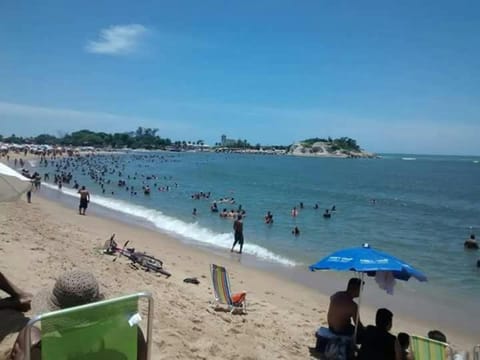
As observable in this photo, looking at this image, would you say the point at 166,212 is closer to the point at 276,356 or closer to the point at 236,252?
the point at 236,252

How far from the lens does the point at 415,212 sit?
37.0 meters

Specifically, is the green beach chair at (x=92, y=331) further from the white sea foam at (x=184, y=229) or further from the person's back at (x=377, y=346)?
the white sea foam at (x=184, y=229)

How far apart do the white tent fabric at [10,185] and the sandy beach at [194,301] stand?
1470mm

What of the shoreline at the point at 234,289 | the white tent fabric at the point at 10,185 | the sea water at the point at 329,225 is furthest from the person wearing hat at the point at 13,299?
the sea water at the point at 329,225

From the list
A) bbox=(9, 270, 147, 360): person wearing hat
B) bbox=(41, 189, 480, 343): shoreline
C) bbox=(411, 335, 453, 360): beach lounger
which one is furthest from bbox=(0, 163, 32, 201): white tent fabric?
bbox=(41, 189, 480, 343): shoreline

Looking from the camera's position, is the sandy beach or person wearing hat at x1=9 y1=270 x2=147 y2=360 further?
the sandy beach

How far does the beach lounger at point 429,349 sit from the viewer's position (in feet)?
18.2

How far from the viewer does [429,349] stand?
18.4ft

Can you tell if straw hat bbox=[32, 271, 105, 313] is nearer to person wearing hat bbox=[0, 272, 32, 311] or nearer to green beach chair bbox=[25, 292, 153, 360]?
green beach chair bbox=[25, 292, 153, 360]

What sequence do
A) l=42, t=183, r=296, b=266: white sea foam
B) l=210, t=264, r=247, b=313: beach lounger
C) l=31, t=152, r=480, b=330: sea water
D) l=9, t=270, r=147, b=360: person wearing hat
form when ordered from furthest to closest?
l=42, t=183, r=296, b=266: white sea foam < l=31, t=152, r=480, b=330: sea water < l=210, t=264, r=247, b=313: beach lounger < l=9, t=270, r=147, b=360: person wearing hat

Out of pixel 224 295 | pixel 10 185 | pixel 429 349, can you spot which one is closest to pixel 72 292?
pixel 10 185

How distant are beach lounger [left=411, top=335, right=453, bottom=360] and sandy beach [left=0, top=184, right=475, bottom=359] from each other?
1837 mm

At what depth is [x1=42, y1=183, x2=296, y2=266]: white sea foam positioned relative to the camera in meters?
18.3

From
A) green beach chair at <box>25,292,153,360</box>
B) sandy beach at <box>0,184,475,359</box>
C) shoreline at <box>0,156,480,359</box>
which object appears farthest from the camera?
shoreline at <box>0,156,480,359</box>
